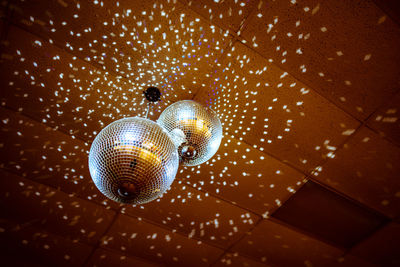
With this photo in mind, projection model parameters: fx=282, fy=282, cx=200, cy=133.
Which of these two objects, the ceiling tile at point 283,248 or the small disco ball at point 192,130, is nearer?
the small disco ball at point 192,130

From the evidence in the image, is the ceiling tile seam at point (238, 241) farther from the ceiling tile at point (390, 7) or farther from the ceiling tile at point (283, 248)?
the ceiling tile at point (390, 7)

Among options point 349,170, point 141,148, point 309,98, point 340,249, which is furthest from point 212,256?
point 141,148

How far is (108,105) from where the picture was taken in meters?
1.74

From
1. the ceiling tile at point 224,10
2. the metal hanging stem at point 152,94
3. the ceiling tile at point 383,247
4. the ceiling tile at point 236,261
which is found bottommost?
the ceiling tile at point 236,261

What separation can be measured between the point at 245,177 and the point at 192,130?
91 centimetres

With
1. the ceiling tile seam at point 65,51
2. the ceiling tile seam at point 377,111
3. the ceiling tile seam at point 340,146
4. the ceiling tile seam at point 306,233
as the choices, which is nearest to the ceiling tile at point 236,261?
the ceiling tile seam at point 306,233

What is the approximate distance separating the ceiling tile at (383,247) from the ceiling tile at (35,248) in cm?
236

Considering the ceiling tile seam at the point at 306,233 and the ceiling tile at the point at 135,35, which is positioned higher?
the ceiling tile seam at the point at 306,233

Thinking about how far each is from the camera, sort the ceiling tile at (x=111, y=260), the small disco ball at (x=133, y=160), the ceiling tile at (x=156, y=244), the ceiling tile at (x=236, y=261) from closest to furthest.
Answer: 1. the small disco ball at (x=133, y=160)
2. the ceiling tile at (x=156, y=244)
3. the ceiling tile at (x=111, y=260)
4. the ceiling tile at (x=236, y=261)

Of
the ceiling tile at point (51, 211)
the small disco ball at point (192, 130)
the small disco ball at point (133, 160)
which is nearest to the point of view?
the small disco ball at point (133, 160)

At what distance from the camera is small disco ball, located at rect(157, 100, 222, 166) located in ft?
4.23

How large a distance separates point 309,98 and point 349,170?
0.67 meters

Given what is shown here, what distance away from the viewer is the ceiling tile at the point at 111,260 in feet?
7.77

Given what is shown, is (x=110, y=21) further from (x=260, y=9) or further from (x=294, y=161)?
(x=294, y=161)
